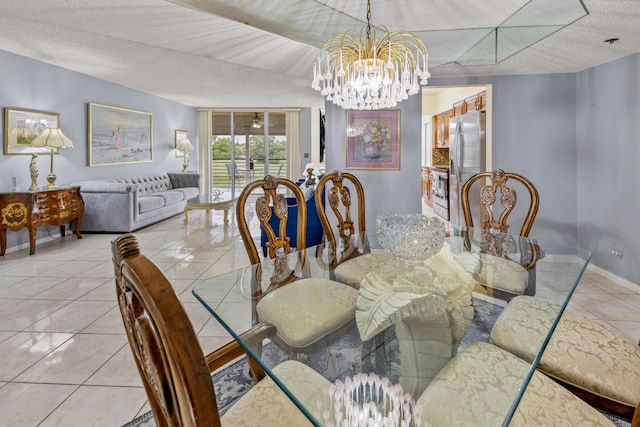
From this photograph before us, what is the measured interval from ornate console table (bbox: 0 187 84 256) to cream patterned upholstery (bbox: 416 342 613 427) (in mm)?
4899

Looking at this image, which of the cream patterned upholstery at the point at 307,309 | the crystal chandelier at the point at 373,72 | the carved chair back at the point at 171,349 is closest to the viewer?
the carved chair back at the point at 171,349

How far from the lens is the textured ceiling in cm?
270

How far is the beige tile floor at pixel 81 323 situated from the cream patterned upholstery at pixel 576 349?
1.41 m

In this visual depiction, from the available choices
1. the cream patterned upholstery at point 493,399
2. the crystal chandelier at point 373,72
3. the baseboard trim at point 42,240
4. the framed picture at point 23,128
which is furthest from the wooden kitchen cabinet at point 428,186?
the cream patterned upholstery at point 493,399

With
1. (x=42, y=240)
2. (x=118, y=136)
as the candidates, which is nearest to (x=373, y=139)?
(x=42, y=240)

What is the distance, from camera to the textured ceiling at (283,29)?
2.70m

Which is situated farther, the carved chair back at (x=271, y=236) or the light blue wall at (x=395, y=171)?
the light blue wall at (x=395, y=171)

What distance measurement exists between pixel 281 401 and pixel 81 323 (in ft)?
7.00

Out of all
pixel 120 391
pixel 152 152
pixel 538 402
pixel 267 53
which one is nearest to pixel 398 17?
pixel 267 53

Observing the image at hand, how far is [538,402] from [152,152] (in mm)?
7870

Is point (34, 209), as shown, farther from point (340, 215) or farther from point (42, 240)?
point (340, 215)

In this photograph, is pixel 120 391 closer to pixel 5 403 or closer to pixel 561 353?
pixel 5 403

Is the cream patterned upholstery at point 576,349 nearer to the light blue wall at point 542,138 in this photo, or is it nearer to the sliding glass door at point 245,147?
the light blue wall at point 542,138

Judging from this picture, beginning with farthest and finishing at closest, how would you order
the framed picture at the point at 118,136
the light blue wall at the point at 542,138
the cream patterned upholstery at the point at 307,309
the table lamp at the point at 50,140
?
the framed picture at the point at 118,136, the table lamp at the point at 50,140, the light blue wall at the point at 542,138, the cream patterned upholstery at the point at 307,309
